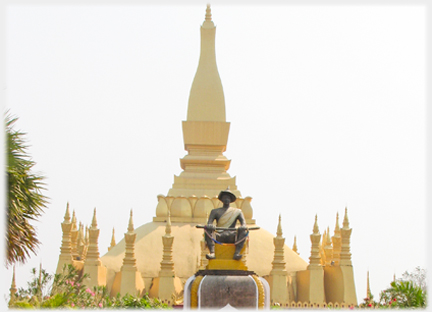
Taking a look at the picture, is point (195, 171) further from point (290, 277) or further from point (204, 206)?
point (290, 277)

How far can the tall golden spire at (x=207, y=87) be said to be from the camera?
117 feet

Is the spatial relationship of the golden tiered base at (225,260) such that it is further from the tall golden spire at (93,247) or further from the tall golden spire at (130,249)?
the tall golden spire at (93,247)

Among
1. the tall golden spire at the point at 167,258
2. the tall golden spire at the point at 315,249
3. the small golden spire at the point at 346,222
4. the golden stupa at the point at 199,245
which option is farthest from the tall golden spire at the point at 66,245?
the small golden spire at the point at 346,222

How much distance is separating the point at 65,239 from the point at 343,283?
8.44 m

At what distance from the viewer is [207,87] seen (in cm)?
3588

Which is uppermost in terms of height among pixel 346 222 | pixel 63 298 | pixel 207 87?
pixel 207 87

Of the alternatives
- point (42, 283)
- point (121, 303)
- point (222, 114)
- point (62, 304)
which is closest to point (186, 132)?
point (222, 114)

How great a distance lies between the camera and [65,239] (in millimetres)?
30250

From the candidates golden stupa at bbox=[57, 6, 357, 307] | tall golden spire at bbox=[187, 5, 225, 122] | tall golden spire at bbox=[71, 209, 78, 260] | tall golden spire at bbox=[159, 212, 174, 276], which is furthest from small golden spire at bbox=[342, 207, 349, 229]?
tall golden spire at bbox=[71, 209, 78, 260]

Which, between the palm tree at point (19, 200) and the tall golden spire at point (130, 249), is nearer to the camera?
the palm tree at point (19, 200)

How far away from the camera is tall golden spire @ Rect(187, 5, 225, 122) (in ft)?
117

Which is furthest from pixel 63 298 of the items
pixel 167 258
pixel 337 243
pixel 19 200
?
pixel 337 243

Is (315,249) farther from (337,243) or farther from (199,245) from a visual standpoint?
(199,245)

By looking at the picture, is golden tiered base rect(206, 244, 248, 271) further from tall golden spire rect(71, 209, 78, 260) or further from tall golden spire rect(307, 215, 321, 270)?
tall golden spire rect(71, 209, 78, 260)
